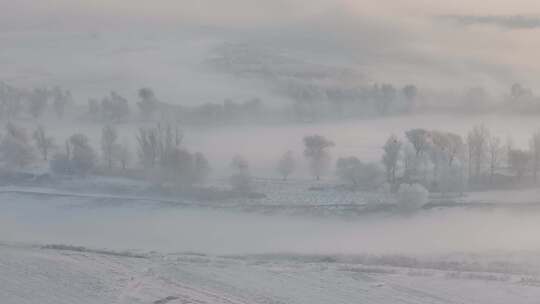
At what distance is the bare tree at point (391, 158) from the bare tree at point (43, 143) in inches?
191

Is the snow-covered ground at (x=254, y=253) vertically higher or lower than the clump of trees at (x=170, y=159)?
lower

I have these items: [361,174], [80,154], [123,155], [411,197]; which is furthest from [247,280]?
[80,154]

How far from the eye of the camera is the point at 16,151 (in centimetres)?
1309

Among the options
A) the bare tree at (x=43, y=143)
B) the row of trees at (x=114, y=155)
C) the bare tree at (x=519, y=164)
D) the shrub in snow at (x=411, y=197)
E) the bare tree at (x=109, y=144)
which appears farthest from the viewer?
the bare tree at (x=43, y=143)

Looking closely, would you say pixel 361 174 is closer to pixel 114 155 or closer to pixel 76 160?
pixel 114 155

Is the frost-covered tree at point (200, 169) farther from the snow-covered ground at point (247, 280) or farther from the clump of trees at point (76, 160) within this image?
the snow-covered ground at point (247, 280)

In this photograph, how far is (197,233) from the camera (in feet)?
34.1

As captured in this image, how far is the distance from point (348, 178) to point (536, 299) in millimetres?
4372

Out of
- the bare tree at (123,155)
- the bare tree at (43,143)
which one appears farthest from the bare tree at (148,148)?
the bare tree at (43,143)

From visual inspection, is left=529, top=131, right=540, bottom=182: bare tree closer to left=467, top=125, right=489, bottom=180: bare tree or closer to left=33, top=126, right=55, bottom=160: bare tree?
left=467, top=125, right=489, bottom=180: bare tree

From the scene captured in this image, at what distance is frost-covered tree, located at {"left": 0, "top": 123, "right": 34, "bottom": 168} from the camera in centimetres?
1290

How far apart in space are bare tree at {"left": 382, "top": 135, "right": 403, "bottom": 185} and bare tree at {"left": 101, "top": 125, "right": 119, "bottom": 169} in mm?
3734

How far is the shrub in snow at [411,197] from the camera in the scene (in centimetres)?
1082

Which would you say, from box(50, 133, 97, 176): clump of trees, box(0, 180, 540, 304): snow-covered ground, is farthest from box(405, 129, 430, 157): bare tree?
box(50, 133, 97, 176): clump of trees
